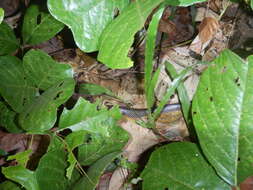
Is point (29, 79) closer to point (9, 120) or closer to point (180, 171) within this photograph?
point (9, 120)

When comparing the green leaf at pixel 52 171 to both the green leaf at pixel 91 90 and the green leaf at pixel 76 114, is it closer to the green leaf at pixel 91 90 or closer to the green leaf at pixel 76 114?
the green leaf at pixel 76 114

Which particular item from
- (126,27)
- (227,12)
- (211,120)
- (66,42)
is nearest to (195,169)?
(211,120)

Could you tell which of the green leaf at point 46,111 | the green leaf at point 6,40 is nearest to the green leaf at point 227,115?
the green leaf at point 46,111

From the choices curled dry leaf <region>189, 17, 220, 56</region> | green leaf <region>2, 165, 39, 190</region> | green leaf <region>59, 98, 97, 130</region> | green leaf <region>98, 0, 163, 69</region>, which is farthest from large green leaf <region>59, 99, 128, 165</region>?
curled dry leaf <region>189, 17, 220, 56</region>

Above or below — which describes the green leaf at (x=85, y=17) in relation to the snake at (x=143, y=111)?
above

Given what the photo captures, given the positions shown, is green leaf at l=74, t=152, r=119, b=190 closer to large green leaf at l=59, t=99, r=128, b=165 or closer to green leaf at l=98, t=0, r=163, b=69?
large green leaf at l=59, t=99, r=128, b=165

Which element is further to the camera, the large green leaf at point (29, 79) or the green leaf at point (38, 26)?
the green leaf at point (38, 26)

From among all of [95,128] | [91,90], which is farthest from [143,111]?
[95,128]
